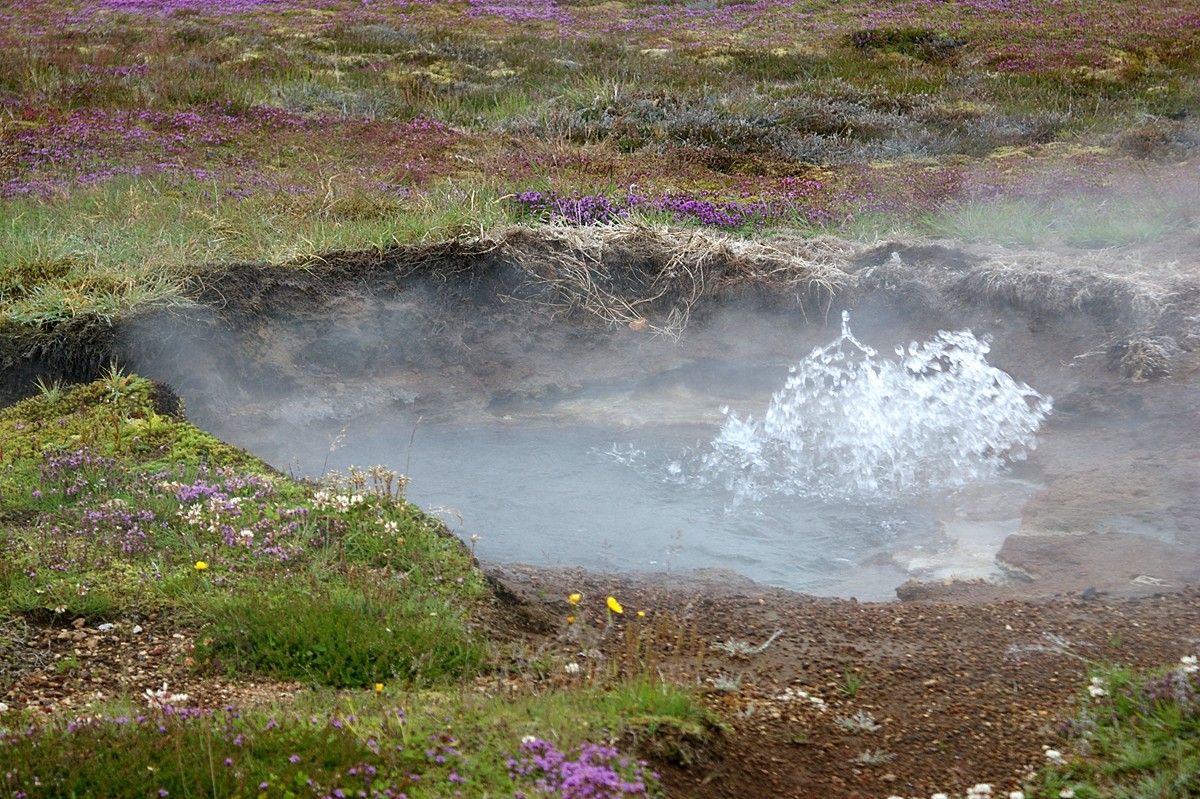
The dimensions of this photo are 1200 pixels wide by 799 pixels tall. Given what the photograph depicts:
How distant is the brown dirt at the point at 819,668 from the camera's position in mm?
3260

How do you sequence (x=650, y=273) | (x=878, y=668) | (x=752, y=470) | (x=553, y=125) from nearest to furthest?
(x=878, y=668), (x=752, y=470), (x=650, y=273), (x=553, y=125)

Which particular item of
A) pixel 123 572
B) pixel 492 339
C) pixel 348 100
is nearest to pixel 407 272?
pixel 492 339

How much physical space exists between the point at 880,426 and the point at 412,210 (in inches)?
174

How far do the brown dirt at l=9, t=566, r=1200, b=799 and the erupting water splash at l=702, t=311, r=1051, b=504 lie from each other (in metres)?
2.22

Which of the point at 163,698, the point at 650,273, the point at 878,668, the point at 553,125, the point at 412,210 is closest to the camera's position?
the point at 163,698

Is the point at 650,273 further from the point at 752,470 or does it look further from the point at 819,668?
the point at 819,668

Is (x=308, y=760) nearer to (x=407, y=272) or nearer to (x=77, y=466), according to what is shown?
(x=77, y=466)

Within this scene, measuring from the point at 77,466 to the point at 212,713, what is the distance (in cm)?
264

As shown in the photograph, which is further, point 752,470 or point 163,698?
point 752,470

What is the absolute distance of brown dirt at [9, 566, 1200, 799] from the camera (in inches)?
128

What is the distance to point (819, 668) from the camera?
412 cm

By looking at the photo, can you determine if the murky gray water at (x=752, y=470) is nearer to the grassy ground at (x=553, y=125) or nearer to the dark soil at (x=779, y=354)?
the dark soil at (x=779, y=354)

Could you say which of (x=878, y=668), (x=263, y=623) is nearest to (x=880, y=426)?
(x=878, y=668)

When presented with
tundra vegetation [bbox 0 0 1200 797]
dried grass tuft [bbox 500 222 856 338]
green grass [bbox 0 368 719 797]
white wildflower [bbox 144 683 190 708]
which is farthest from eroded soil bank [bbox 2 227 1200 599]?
white wildflower [bbox 144 683 190 708]
